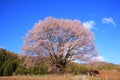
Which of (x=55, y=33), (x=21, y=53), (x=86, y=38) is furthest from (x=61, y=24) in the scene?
(x=21, y=53)

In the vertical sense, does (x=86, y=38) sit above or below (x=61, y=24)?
below

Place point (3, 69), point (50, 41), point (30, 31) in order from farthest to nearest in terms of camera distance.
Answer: point (3, 69), point (30, 31), point (50, 41)

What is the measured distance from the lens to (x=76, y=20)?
4191 centimetres

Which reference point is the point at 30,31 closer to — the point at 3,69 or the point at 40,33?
the point at 40,33

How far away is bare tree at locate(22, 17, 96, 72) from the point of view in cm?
3725

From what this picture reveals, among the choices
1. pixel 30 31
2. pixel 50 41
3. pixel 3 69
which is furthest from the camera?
pixel 3 69

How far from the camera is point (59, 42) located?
123 feet

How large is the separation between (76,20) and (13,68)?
694 inches

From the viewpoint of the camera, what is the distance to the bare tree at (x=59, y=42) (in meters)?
37.2

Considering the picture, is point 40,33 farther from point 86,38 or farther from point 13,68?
point 13,68

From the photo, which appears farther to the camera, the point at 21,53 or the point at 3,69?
Result: the point at 3,69

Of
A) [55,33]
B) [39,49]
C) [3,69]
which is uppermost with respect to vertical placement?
[55,33]

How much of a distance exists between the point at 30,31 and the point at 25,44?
8.36 feet

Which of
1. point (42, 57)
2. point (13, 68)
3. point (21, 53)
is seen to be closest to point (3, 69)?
point (13, 68)
